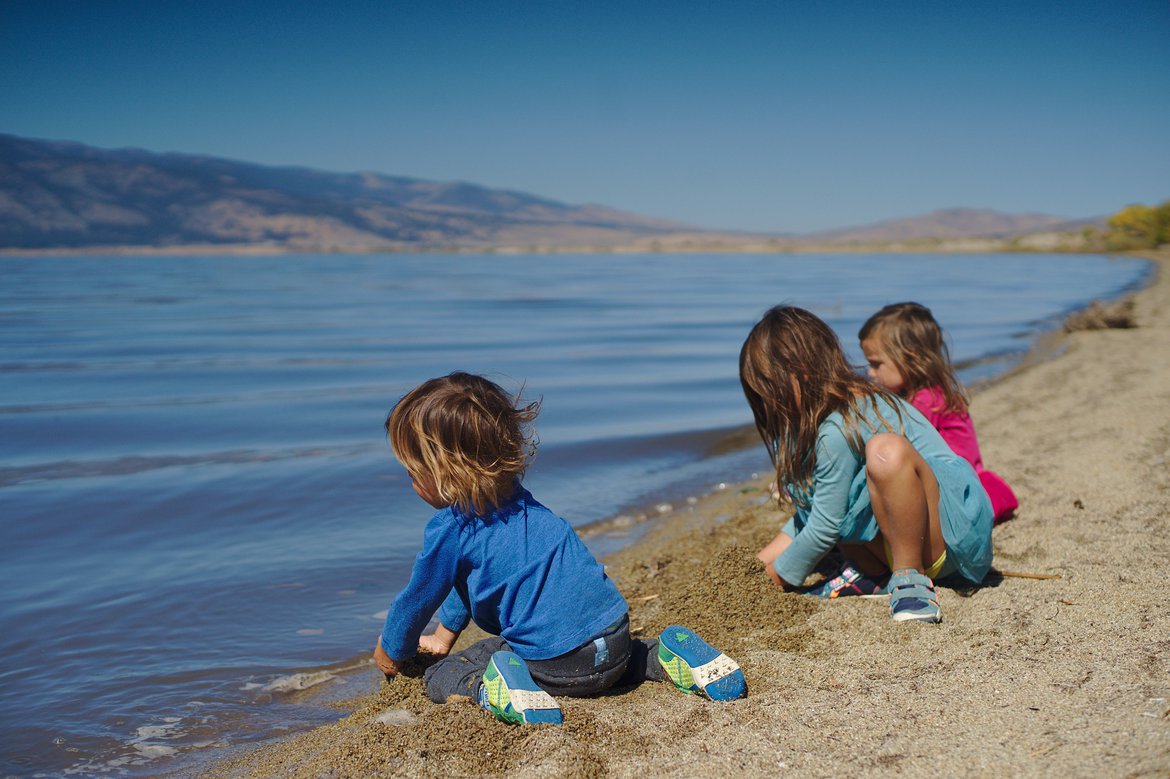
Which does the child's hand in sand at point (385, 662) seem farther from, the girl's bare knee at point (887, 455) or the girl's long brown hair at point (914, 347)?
the girl's long brown hair at point (914, 347)

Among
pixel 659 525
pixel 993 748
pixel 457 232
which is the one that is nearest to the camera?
pixel 993 748

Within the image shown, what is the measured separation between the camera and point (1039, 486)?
4805 millimetres

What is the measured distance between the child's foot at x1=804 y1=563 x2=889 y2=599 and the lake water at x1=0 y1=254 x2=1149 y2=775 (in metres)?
1.79

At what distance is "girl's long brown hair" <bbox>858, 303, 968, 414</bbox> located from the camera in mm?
4238

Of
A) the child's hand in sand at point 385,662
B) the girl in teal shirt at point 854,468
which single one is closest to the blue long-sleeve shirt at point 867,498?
the girl in teal shirt at point 854,468

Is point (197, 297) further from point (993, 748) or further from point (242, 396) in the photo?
point (993, 748)

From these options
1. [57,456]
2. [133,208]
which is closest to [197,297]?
[57,456]

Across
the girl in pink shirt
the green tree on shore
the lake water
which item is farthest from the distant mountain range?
the girl in pink shirt

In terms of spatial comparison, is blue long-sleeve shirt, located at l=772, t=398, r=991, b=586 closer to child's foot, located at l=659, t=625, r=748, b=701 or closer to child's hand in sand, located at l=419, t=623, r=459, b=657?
child's foot, located at l=659, t=625, r=748, b=701

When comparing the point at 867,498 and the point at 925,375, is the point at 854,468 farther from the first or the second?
the point at 925,375

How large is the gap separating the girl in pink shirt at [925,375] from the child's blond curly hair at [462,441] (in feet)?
6.97

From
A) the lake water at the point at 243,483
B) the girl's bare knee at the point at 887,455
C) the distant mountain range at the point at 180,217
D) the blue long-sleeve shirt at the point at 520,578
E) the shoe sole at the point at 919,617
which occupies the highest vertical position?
the distant mountain range at the point at 180,217

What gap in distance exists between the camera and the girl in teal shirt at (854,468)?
3.11 m

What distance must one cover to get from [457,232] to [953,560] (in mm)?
181247
